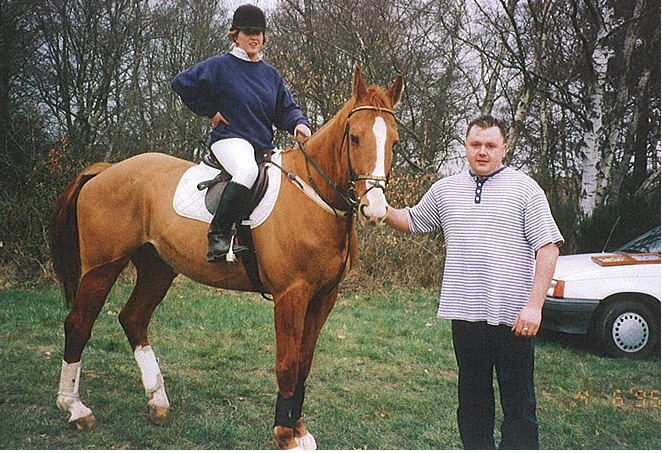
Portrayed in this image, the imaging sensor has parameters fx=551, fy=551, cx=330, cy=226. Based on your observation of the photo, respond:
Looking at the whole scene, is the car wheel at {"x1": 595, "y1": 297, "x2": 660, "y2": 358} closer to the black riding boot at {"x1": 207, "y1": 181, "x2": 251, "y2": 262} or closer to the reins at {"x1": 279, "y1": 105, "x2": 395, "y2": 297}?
the reins at {"x1": 279, "y1": 105, "x2": 395, "y2": 297}

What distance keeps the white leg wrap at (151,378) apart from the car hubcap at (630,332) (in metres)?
3.68

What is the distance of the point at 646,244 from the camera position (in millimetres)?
4879

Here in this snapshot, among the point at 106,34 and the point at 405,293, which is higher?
the point at 106,34

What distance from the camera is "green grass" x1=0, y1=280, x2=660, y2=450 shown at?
10.7 ft

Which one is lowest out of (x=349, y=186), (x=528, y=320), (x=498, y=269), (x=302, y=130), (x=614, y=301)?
(x=614, y=301)

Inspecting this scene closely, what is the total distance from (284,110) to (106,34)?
240 cm

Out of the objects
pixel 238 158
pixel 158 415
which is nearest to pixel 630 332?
pixel 238 158

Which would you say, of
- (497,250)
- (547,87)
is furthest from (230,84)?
(547,87)

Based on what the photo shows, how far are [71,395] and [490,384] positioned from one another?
247 centimetres

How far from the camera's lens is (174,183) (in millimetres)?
3297

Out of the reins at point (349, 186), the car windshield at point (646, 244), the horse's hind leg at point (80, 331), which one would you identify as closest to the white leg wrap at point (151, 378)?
the horse's hind leg at point (80, 331)

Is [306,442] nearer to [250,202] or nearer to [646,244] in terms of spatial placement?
[250,202]

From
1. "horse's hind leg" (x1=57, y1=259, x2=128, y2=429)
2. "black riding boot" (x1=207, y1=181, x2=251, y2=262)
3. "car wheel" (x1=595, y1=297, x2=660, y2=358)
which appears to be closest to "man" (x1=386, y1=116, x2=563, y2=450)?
"black riding boot" (x1=207, y1=181, x2=251, y2=262)

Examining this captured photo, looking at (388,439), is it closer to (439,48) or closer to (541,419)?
(541,419)
